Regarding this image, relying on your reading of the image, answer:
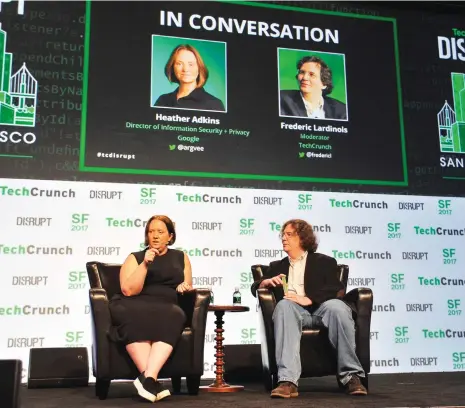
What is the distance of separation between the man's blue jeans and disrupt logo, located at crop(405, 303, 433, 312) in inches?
70.9

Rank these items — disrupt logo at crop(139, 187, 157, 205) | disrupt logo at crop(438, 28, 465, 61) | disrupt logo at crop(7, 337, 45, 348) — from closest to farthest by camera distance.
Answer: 1. disrupt logo at crop(7, 337, 45, 348)
2. disrupt logo at crop(139, 187, 157, 205)
3. disrupt logo at crop(438, 28, 465, 61)

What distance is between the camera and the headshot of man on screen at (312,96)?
500 centimetres

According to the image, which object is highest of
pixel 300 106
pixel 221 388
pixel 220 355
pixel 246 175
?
pixel 300 106

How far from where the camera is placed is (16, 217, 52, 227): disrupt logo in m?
4.32

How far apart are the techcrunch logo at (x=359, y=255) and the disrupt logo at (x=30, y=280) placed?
7.24 feet

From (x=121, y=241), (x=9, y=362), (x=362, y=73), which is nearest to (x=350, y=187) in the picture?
(x=362, y=73)

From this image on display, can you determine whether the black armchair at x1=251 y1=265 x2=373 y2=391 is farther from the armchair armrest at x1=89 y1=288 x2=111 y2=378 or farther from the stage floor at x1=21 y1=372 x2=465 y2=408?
the armchair armrest at x1=89 y1=288 x2=111 y2=378

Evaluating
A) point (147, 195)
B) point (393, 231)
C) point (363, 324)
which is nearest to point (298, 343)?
point (363, 324)

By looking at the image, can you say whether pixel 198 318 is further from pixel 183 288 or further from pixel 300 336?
pixel 300 336

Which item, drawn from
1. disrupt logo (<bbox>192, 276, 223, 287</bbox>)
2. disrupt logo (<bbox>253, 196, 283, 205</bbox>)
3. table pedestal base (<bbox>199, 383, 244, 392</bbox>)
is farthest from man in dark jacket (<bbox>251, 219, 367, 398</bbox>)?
disrupt logo (<bbox>253, 196, 283, 205</bbox>)

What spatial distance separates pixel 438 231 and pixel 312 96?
154 cm

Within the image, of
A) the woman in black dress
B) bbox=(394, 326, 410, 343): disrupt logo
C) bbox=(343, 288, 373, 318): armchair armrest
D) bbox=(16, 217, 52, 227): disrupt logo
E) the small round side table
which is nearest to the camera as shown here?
the woman in black dress

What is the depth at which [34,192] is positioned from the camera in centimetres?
439

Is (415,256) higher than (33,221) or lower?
lower
